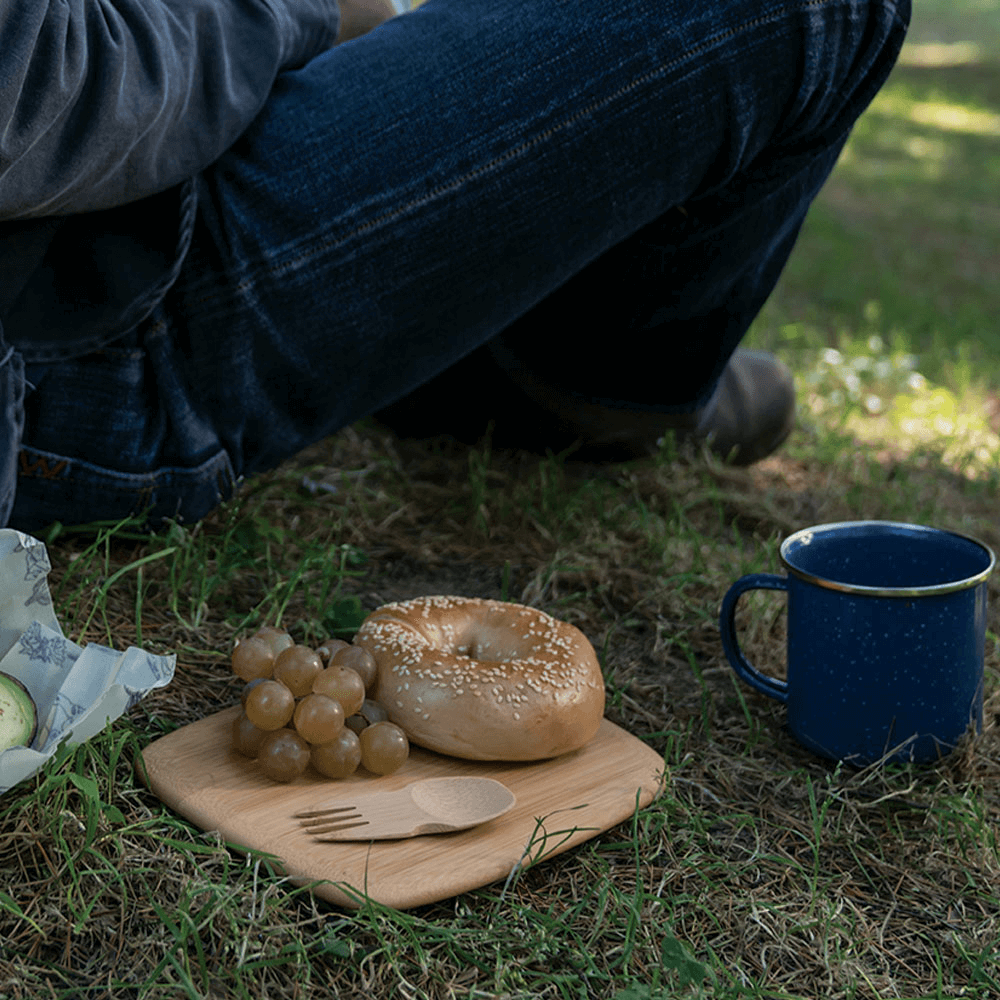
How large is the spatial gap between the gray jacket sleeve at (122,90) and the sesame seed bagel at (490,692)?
1.84ft

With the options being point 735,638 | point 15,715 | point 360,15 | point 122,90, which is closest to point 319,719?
point 15,715

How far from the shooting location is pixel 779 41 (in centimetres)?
142

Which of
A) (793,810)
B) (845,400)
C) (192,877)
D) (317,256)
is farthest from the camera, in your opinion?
(845,400)

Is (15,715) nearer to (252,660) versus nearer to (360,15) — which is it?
(252,660)

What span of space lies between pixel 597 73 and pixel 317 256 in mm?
402

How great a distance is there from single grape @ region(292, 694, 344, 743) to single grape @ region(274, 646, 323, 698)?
4 cm

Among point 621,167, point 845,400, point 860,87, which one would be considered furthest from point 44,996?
point 845,400

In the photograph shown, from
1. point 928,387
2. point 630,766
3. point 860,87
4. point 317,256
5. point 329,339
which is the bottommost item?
point 928,387

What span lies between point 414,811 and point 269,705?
0.17 meters

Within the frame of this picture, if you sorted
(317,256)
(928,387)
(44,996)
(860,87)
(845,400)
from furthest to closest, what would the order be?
1. (928,387)
2. (845,400)
3. (860,87)
4. (317,256)
5. (44,996)

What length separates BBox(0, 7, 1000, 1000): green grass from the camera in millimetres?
966

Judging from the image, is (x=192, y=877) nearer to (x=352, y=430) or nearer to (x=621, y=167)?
(x=621, y=167)

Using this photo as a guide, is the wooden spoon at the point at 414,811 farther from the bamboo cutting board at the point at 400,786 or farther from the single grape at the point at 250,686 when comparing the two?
the single grape at the point at 250,686

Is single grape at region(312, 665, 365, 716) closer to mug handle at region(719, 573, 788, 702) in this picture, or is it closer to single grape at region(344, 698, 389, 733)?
single grape at region(344, 698, 389, 733)
